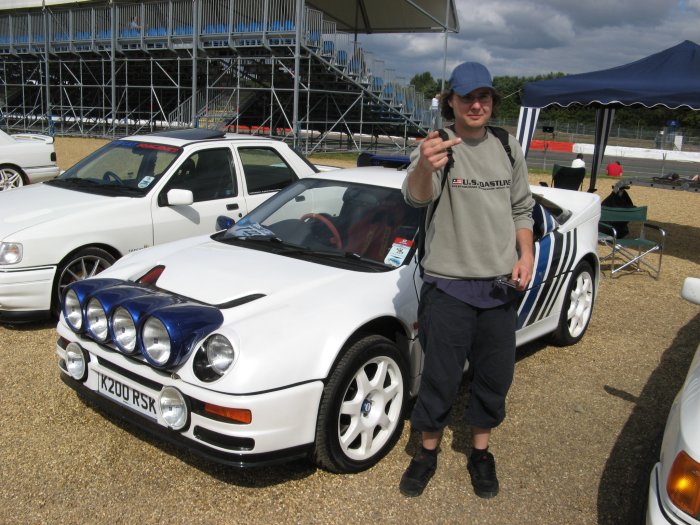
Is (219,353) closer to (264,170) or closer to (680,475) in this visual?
(680,475)

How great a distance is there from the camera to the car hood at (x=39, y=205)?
4.93m

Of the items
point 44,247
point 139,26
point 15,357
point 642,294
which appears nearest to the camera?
point 15,357

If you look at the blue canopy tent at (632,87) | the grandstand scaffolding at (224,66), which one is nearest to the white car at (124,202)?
→ the blue canopy tent at (632,87)

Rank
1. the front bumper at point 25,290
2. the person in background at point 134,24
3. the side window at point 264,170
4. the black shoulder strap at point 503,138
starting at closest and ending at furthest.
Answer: the black shoulder strap at point 503,138
the front bumper at point 25,290
the side window at point 264,170
the person in background at point 134,24

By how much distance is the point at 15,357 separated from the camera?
452cm

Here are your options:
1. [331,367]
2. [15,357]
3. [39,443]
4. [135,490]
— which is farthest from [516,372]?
[15,357]

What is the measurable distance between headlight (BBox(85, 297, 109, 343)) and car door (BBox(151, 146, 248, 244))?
2.41 m

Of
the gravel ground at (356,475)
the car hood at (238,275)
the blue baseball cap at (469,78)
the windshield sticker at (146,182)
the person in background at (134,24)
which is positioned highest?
the person in background at (134,24)

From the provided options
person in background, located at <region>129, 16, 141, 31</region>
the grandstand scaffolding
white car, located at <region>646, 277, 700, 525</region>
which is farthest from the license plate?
person in background, located at <region>129, 16, 141, 31</region>

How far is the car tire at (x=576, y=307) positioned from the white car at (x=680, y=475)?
257 cm

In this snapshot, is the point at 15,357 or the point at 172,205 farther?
the point at 172,205

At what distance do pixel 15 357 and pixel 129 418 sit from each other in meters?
1.98

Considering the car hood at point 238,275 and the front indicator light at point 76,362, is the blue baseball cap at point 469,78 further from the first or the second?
the front indicator light at point 76,362

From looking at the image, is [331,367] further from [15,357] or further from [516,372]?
[15,357]
